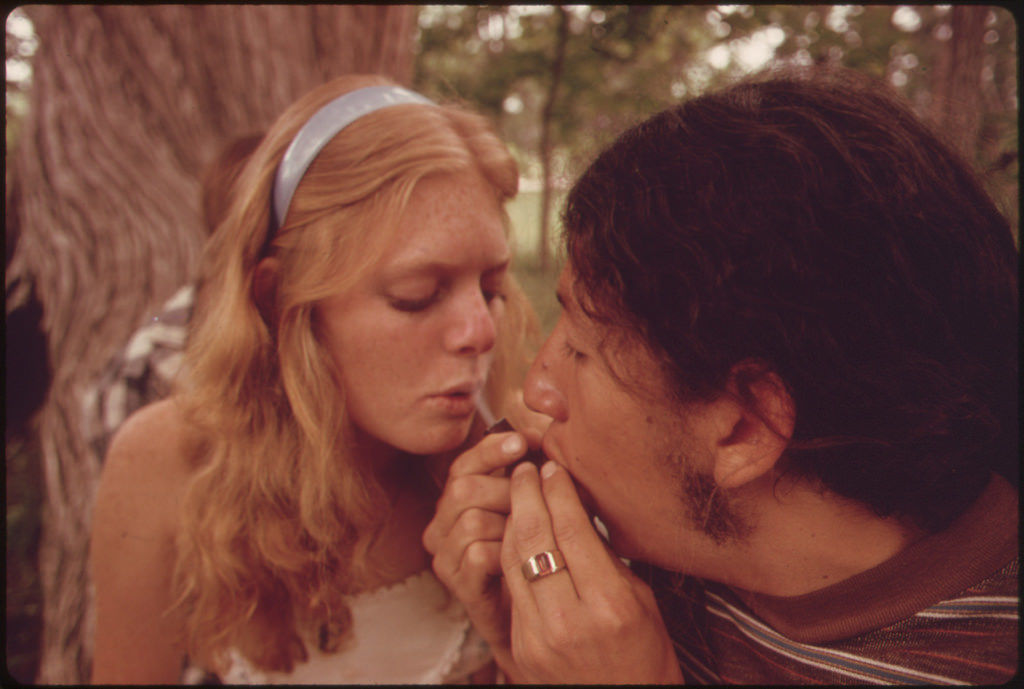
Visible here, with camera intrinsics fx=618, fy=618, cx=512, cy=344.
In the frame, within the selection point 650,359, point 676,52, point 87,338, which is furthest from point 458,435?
point 676,52

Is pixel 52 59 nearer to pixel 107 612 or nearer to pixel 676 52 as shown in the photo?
pixel 107 612

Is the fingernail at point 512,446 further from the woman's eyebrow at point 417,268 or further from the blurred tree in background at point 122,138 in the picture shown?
the blurred tree in background at point 122,138

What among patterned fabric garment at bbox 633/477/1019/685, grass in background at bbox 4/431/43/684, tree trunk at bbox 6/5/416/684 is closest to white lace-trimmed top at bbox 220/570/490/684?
patterned fabric garment at bbox 633/477/1019/685

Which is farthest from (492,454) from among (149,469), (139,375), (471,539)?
(139,375)

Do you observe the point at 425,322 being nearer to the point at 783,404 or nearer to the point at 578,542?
the point at 578,542

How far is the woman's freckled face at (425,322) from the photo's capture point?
5.16ft

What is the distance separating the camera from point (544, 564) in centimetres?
130

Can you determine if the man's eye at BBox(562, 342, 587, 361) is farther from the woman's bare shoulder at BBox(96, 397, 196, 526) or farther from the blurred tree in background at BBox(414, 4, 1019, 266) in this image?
the woman's bare shoulder at BBox(96, 397, 196, 526)

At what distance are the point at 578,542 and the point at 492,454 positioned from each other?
1.03ft

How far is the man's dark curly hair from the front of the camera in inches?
41.6

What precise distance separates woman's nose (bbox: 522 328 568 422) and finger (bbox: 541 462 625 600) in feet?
0.50

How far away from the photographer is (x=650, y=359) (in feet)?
4.01

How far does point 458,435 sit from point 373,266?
50 centimetres

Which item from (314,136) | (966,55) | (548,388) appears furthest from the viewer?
(966,55)
